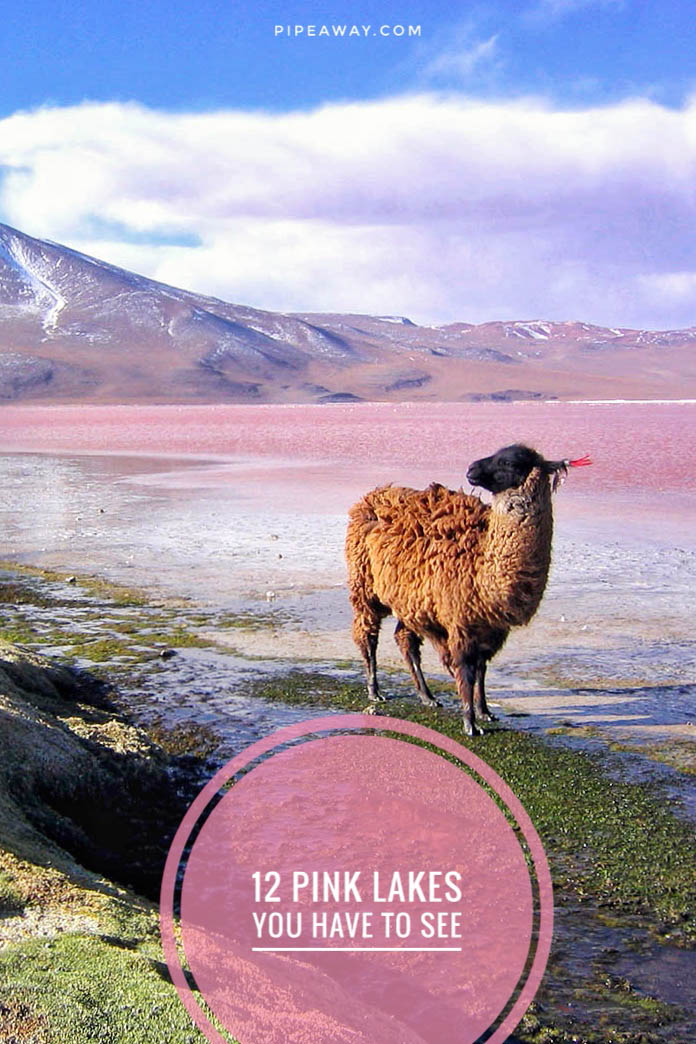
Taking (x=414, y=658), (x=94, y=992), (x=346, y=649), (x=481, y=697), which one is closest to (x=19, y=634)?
(x=346, y=649)

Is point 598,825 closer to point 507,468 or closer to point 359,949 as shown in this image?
point 359,949

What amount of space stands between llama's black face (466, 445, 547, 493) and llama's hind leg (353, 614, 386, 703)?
2022mm

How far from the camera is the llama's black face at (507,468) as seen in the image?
307 inches

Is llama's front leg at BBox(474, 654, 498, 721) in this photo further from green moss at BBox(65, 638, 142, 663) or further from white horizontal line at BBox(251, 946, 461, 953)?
green moss at BBox(65, 638, 142, 663)

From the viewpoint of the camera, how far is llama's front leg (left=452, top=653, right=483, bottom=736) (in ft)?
26.1

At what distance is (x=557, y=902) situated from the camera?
5348 mm

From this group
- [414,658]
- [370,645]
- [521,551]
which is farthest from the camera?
[370,645]

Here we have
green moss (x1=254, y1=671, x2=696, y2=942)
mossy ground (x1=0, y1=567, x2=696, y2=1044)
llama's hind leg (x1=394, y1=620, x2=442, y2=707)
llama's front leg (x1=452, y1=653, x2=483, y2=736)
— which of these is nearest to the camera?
mossy ground (x1=0, y1=567, x2=696, y2=1044)

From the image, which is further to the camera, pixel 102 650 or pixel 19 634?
pixel 19 634

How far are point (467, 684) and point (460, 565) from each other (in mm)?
981

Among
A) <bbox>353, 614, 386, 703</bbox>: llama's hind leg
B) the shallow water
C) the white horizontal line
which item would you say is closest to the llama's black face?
<bbox>353, 614, 386, 703</bbox>: llama's hind leg

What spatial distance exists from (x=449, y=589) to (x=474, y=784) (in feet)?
5.81

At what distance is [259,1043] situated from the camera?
3.24m

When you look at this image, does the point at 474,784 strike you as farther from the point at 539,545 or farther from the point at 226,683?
the point at 226,683
